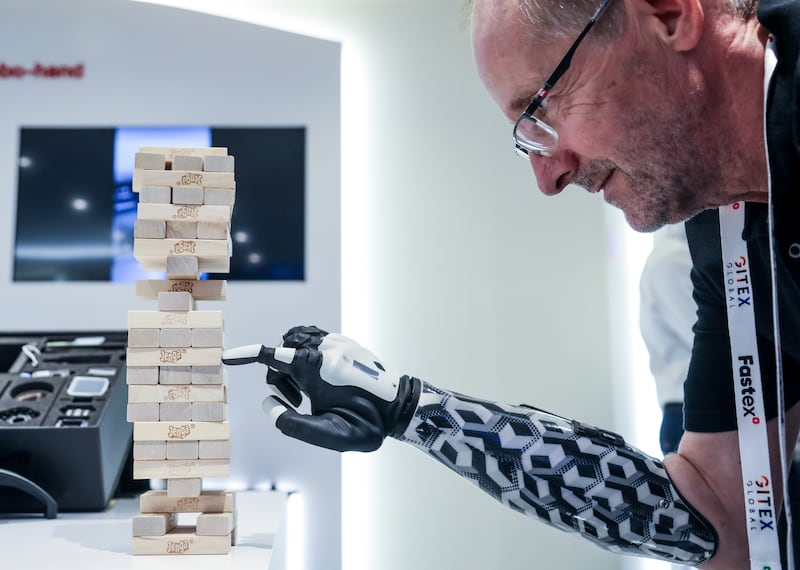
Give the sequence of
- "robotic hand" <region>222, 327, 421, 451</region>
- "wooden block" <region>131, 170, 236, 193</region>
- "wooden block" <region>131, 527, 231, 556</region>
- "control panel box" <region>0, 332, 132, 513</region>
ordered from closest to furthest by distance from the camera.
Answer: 1. "robotic hand" <region>222, 327, 421, 451</region>
2. "wooden block" <region>131, 527, 231, 556</region>
3. "wooden block" <region>131, 170, 236, 193</region>
4. "control panel box" <region>0, 332, 132, 513</region>

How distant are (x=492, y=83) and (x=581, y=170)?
0.18m

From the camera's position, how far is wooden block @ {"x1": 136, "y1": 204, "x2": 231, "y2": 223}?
1458 mm

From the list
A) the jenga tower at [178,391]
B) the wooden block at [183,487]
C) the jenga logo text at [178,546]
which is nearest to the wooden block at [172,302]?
the jenga tower at [178,391]

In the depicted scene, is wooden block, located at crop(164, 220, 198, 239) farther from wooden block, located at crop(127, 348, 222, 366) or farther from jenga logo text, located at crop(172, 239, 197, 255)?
wooden block, located at crop(127, 348, 222, 366)

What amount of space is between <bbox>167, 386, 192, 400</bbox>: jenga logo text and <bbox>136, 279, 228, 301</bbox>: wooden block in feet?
0.59

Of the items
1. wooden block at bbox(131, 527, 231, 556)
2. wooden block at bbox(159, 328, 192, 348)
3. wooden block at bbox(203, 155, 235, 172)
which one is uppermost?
wooden block at bbox(203, 155, 235, 172)

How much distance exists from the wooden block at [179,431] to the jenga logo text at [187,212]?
396mm

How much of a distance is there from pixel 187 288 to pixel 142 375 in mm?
188

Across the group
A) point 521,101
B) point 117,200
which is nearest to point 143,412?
point 521,101

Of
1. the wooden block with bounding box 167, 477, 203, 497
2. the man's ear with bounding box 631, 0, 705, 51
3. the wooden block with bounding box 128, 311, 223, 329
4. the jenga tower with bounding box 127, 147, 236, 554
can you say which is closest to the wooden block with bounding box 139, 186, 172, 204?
the jenga tower with bounding box 127, 147, 236, 554

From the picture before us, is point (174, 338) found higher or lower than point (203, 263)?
lower

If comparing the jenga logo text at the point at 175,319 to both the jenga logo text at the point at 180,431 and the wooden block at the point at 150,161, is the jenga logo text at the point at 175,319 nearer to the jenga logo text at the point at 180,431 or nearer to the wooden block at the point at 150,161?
the jenga logo text at the point at 180,431

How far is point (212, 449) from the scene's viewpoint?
1424 mm

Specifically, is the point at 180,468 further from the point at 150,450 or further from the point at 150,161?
the point at 150,161
